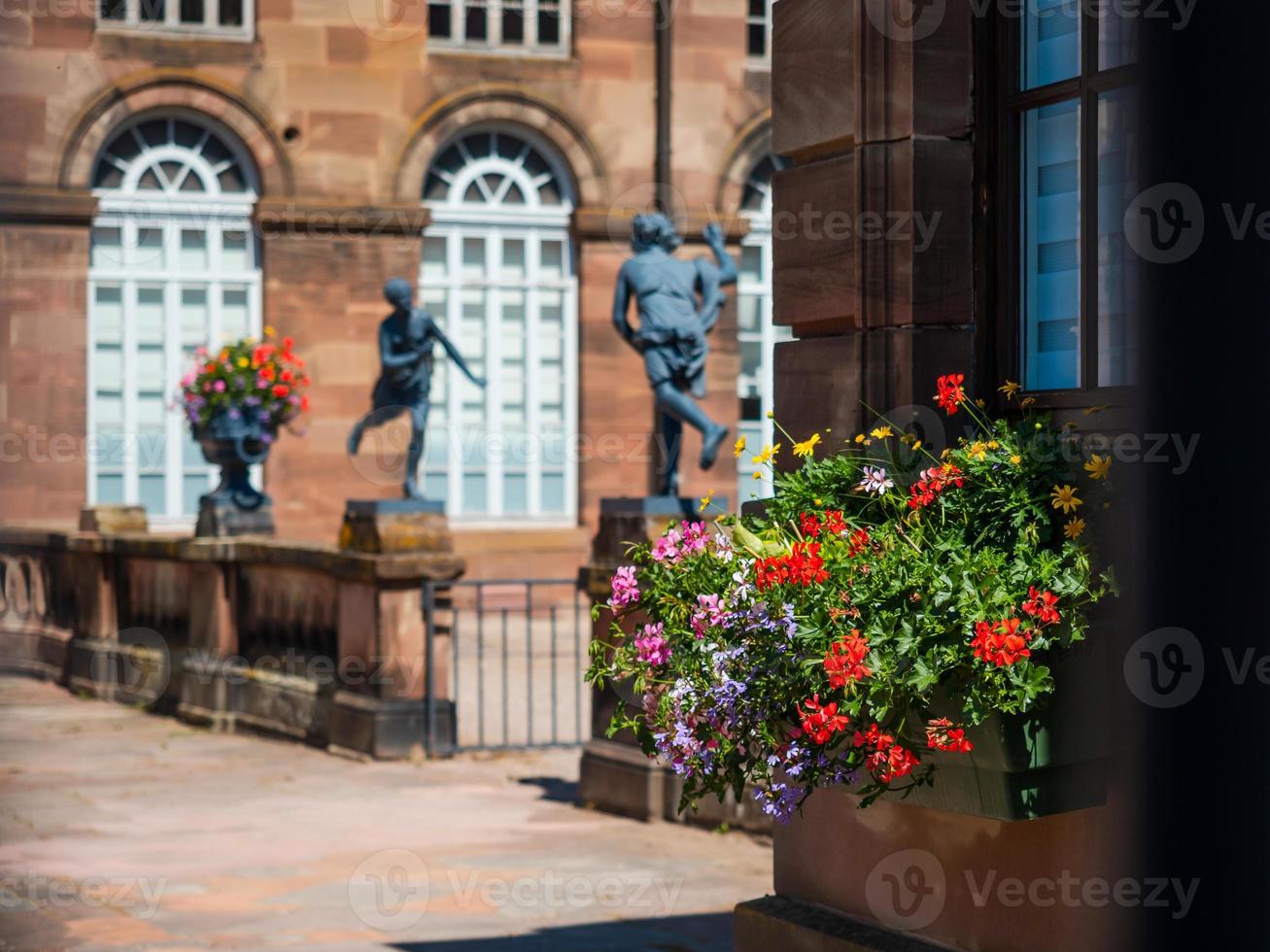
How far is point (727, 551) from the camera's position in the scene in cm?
426

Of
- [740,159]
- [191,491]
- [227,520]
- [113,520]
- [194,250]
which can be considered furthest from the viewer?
[740,159]

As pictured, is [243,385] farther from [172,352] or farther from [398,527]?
[172,352]

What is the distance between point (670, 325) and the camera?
9.89m

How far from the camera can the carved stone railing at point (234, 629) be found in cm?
1138

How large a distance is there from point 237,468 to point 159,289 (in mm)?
5544

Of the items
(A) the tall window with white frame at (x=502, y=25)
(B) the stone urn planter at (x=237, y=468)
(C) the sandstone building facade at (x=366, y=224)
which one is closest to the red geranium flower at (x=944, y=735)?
(B) the stone urn planter at (x=237, y=468)

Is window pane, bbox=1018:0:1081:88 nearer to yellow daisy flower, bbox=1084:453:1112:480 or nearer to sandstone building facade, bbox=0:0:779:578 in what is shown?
yellow daisy flower, bbox=1084:453:1112:480

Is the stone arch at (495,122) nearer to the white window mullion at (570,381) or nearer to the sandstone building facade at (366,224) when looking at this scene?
the sandstone building facade at (366,224)

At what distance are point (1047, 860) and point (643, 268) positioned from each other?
6392mm

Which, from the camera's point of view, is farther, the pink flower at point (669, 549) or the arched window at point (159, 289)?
the arched window at point (159, 289)

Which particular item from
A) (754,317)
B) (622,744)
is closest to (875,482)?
(622,744)

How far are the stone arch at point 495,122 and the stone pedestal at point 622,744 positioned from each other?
32.6 feet

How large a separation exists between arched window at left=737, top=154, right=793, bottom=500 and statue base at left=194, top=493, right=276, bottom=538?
7403mm

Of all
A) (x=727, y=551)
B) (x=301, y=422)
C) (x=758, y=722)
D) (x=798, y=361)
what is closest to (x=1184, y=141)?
(x=758, y=722)
